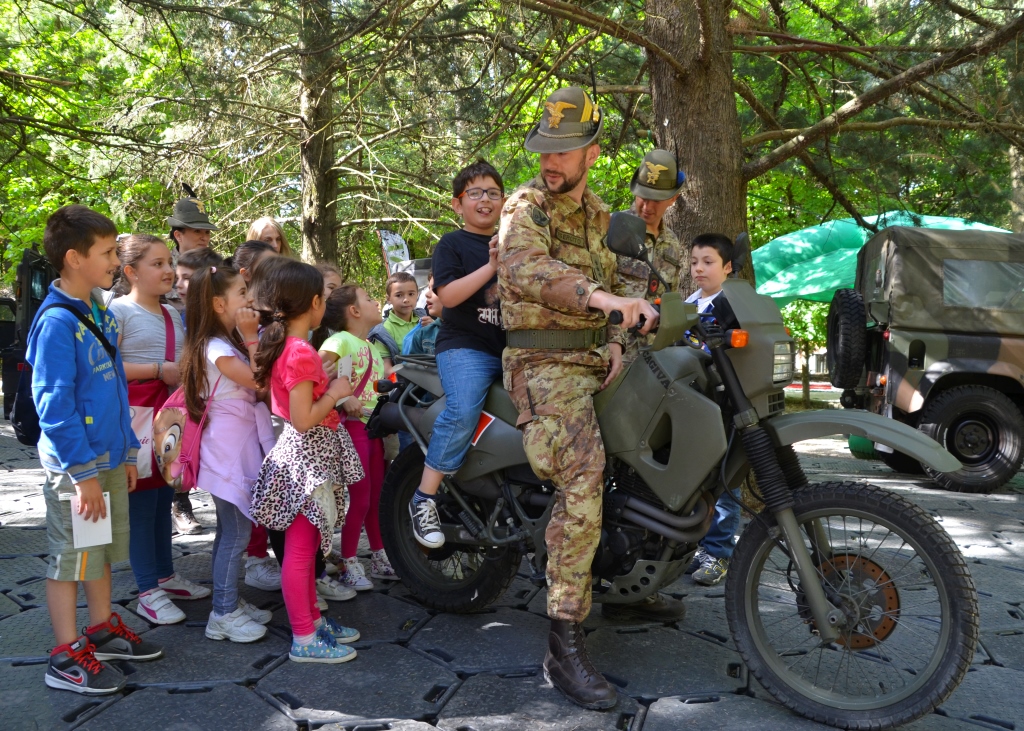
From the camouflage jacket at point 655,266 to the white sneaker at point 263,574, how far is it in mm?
2324

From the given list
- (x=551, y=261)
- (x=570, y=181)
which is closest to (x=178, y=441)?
(x=551, y=261)

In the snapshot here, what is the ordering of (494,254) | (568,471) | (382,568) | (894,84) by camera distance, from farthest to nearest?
(894,84) < (382,568) < (494,254) < (568,471)

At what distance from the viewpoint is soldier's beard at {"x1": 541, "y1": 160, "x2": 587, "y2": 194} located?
337cm

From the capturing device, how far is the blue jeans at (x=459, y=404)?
12.1 feet

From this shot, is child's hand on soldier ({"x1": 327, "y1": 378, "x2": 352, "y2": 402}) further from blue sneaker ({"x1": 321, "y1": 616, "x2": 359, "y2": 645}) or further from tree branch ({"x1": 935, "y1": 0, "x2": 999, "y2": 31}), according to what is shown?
tree branch ({"x1": 935, "y1": 0, "x2": 999, "y2": 31})

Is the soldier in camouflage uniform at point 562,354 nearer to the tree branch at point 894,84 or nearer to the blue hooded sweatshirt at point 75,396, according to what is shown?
the blue hooded sweatshirt at point 75,396

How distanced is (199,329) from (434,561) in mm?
1558

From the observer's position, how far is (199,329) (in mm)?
3938

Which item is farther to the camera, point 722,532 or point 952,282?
point 952,282

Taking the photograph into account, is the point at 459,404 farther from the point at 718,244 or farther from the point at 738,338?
the point at 718,244

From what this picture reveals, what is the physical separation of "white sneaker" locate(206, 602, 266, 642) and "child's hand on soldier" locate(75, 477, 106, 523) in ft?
2.57

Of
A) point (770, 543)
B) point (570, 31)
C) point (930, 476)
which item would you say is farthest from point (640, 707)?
point (930, 476)

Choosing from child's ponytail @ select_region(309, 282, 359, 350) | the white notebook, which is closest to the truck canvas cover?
child's ponytail @ select_region(309, 282, 359, 350)

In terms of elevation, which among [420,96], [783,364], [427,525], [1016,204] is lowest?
[427,525]
